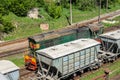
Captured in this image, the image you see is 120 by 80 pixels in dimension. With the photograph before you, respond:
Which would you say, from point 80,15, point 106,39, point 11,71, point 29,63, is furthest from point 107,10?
point 11,71

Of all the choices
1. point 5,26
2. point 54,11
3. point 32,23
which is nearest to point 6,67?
point 5,26

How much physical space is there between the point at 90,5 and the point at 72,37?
37.3m

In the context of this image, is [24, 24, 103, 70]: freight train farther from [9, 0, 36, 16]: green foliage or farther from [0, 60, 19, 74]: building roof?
[9, 0, 36, 16]: green foliage

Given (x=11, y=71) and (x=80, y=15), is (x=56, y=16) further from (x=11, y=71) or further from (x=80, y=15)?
(x=11, y=71)

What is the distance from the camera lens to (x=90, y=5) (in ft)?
228

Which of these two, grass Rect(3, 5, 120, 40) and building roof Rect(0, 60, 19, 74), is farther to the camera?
grass Rect(3, 5, 120, 40)

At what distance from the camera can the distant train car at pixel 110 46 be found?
105 feet

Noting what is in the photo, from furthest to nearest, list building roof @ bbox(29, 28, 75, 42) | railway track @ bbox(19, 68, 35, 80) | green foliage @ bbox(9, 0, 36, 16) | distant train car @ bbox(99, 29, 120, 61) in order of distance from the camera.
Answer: green foliage @ bbox(9, 0, 36, 16)
distant train car @ bbox(99, 29, 120, 61)
building roof @ bbox(29, 28, 75, 42)
railway track @ bbox(19, 68, 35, 80)

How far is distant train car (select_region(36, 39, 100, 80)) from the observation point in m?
25.1

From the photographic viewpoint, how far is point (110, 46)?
3300cm

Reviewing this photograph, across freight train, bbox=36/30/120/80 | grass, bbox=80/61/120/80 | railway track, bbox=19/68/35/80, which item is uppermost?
freight train, bbox=36/30/120/80

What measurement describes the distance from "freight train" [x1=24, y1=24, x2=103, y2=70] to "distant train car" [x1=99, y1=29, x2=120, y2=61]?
259 centimetres

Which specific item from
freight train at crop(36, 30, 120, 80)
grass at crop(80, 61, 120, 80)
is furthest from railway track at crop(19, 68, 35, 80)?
grass at crop(80, 61, 120, 80)

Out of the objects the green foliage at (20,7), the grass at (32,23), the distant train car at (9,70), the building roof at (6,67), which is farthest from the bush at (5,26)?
the distant train car at (9,70)
